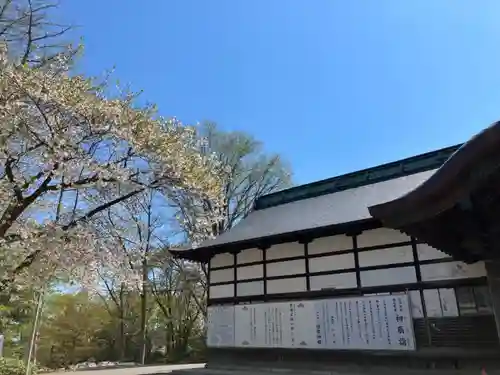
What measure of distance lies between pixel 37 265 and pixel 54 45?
476 centimetres

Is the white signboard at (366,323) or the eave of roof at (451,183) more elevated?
the eave of roof at (451,183)

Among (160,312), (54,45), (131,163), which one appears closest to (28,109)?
A: (54,45)

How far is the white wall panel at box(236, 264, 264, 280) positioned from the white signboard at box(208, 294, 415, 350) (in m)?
0.74

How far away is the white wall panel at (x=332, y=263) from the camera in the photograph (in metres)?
8.25

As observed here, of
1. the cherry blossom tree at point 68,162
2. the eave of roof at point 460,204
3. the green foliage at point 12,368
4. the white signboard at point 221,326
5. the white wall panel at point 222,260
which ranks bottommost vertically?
the green foliage at point 12,368

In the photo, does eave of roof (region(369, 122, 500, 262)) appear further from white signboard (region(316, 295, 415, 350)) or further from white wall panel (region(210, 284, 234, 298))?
white wall panel (region(210, 284, 234, 298))

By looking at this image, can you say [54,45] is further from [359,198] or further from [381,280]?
[381,280]

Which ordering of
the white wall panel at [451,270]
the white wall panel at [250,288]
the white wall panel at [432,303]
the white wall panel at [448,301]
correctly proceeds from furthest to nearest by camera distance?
the white wall panel at [250,288], the white wall panel at [432,303], the white wall panel at [448,301], the white wall panel at [451,270]

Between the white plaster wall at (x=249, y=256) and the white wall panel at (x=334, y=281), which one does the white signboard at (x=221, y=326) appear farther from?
the white wall panel at (x=334, y=281)

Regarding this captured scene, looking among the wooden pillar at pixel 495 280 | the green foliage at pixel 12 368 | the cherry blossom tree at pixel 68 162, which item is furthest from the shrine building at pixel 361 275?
the green foliage at pixel 12 368

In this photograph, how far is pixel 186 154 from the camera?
949 centimetres

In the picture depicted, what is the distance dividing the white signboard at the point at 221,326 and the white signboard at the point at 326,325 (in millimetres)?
23

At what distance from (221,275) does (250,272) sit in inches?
38.9

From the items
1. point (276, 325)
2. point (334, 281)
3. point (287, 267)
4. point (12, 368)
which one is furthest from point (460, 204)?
point (12, 368)
